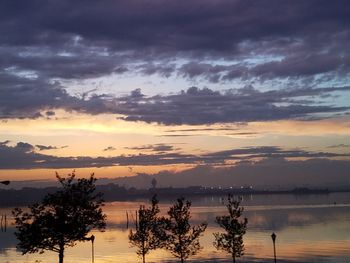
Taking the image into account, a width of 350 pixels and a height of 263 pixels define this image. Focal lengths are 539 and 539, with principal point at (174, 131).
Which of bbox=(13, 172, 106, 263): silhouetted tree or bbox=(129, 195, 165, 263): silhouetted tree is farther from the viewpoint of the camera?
bbox=(129, 195, 165, 263): silhouetted tree

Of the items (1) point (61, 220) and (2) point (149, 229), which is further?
(2) point (149, 229)

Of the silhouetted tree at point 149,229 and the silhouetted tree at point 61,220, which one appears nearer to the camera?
the silhouetted tree at point 61,220

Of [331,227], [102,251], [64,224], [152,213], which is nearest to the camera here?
[64,224]

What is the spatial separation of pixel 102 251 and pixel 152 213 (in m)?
48.9

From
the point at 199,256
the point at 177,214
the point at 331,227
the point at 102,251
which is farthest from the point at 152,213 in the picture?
the point at 331,227

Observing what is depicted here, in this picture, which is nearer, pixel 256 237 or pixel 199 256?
pixel 199 256

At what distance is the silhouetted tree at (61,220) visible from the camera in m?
47.5

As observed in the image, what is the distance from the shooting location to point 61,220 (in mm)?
47500

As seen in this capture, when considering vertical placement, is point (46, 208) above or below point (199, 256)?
above

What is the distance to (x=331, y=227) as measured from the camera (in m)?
153

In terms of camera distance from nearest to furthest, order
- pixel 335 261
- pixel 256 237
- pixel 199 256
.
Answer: pixel 335 261
pixel 199 256
pixel 256 237

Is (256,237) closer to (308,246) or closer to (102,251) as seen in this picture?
(308,246)

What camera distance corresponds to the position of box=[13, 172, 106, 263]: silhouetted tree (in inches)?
1870

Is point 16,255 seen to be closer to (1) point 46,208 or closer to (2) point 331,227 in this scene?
(1) point 46,208
